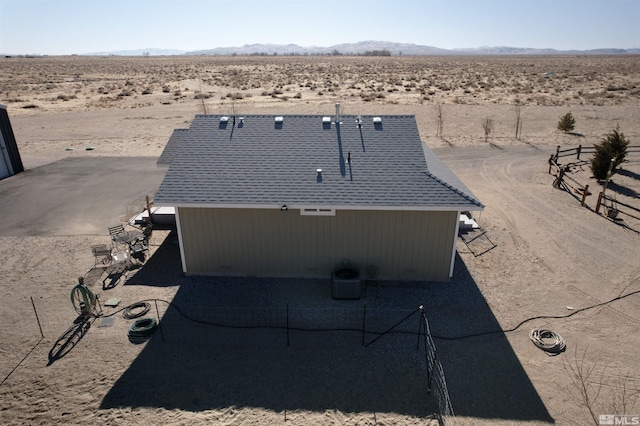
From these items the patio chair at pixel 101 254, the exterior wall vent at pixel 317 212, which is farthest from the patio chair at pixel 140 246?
the exterior wall vent at pixel 317 212

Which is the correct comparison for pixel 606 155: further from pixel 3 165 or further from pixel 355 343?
pixel 3 165

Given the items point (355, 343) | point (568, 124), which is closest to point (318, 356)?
point (355, 343)

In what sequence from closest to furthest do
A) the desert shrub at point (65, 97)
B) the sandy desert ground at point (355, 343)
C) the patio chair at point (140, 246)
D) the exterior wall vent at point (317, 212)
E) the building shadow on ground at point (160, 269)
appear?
the sandy desert ground at point (355, 343)
the exterior wall vent at point (317, 212)
the building shadow on ground at point (160, 269)
the patio chair at point (140, 246)
the desert shrub at point (65, 97)

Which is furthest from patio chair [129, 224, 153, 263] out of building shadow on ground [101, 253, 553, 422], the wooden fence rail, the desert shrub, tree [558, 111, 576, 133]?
the desert shrub

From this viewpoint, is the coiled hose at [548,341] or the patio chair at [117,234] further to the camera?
the patio chair at [117,234]

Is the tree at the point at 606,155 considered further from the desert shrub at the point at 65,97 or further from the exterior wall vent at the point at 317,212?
the desert shrub at the point at 65,97

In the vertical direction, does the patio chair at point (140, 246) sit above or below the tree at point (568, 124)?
below

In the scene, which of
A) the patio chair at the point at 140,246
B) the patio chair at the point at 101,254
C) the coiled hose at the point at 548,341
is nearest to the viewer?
the coiled hose at the point at 548,341
